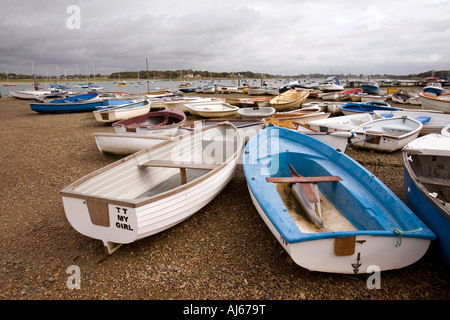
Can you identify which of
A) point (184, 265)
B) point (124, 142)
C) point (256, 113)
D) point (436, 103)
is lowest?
point (184, 265)

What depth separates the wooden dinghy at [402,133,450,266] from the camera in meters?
3.03

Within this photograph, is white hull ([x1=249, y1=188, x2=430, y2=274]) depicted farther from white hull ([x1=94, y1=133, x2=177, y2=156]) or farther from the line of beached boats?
white hull ([x1=94, y1=133, x2=177, y2=156])

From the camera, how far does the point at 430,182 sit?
4266 millimetres

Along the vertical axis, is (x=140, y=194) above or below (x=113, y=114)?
below

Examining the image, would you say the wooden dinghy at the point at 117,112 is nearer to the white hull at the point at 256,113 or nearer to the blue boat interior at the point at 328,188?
the white hull at the point at 256,113

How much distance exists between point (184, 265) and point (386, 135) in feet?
23.9

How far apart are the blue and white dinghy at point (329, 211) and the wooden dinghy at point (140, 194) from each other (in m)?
0.92

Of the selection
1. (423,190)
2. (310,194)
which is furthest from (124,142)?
(423,190)

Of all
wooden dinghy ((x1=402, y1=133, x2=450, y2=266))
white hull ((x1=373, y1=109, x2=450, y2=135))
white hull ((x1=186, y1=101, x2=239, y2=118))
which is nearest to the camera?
wooden dinghy ((x1=402, y1=133, x2=450, y2=266))

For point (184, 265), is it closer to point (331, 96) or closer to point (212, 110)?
point (212, 110)

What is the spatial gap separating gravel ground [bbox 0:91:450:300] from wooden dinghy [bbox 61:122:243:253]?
40cm

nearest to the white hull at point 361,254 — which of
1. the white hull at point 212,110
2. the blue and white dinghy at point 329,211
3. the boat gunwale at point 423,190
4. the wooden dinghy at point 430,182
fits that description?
the blue and white dinghy at point 329,211

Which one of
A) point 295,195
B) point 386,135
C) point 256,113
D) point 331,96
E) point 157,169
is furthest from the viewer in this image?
point 331,96

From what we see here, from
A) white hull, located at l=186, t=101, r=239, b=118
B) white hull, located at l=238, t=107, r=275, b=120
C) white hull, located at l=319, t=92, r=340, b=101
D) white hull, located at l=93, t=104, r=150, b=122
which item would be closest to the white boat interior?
white hull, located at l=238, t=107, r=275, b=120
